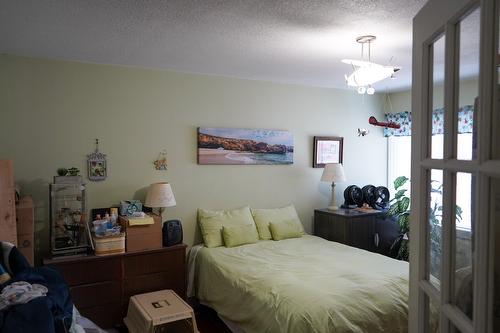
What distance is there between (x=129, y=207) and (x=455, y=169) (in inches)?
116

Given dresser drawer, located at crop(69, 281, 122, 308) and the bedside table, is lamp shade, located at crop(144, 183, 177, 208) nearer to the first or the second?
dresser drawer, located at crop(69, 281, 122, 308)

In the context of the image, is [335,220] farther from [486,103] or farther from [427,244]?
[486,103]

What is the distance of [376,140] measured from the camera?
4852mm

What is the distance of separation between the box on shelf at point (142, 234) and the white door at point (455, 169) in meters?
2.49

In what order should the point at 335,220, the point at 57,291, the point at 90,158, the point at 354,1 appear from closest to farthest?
the point at 57,291 → the point at 354,1 → the point at 90,158 → the point at 335,220

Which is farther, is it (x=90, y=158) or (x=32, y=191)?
(x=90, y=158)

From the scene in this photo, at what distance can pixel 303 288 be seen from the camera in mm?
2363

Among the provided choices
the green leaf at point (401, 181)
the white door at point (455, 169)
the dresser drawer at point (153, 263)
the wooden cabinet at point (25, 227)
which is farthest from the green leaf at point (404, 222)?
the wooden cabinet at point (25, 227)

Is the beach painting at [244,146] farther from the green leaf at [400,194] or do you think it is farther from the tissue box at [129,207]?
the green leaf at [400,194]

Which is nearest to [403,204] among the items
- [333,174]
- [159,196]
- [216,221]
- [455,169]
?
[333,174]

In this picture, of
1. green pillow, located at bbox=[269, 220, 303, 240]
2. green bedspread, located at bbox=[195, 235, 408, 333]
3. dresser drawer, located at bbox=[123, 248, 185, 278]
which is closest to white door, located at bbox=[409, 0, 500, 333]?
green bedspread, located at bbox=[195, 235, 408, 333]

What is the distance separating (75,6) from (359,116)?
365 centimetres

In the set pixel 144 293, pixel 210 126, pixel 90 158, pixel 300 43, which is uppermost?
pixel 300 43

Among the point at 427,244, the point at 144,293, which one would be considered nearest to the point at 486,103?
the point at 427,244
